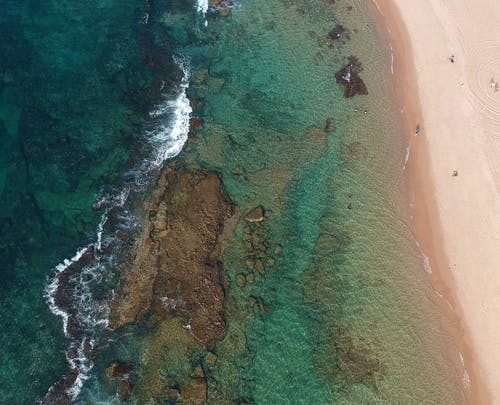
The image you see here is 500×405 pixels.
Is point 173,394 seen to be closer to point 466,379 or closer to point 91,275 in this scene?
point 91,275

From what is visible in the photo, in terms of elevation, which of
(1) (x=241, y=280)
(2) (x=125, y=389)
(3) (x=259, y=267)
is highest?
(3) (x=259, y=267)

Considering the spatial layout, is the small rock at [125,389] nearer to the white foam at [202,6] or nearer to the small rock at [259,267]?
the small rock at [259,267]

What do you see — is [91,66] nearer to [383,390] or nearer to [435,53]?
[435,53]

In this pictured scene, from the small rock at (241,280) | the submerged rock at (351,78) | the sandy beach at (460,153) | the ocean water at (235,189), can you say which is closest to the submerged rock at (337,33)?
the ocean water at (235,189)

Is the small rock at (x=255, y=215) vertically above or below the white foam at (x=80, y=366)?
above

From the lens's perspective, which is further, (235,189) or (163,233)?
(235,189)

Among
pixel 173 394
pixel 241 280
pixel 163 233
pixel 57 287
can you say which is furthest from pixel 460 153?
pixel 57 287

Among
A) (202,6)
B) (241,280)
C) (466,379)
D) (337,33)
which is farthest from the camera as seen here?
(202,6)
